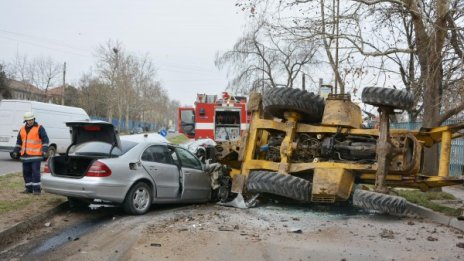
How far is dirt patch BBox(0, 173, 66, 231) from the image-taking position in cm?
716

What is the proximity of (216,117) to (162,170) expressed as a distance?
8.22 meters

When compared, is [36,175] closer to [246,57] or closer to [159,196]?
[159,196]

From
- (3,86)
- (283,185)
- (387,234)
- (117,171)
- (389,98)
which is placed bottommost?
(387,234)

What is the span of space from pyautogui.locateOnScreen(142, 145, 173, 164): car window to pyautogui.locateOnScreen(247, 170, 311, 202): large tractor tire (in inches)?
68.3

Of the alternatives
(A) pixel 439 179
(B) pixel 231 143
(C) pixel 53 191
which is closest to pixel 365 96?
(A) pixel 439 179

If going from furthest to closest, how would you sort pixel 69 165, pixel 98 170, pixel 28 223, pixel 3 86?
pixel 3 86, pixel 69 165, pixel 98 170, pixel 28 223

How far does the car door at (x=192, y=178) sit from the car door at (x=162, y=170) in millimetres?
195

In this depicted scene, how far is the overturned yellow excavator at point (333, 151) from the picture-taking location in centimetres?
799

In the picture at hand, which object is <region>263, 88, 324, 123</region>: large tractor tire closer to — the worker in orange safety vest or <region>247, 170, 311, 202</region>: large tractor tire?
<region>247, 170, 311, 202</region>: large tractor tire

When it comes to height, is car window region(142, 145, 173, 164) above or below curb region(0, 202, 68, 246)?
above

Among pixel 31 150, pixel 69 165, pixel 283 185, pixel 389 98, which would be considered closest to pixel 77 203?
pixel 69 165

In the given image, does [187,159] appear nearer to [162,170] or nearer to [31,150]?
[162,170]

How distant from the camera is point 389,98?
7934 mm

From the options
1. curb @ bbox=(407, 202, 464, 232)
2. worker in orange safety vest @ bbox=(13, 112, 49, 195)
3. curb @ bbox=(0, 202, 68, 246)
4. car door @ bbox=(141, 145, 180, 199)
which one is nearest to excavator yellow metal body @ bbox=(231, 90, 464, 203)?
curb @ bbox=(407, 202, 464, 232)
